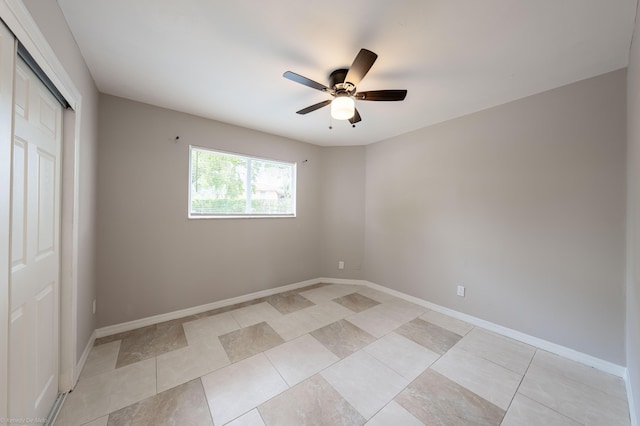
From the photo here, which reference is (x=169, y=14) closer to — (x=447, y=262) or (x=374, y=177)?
(x=374, y=177)

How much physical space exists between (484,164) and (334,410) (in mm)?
2801

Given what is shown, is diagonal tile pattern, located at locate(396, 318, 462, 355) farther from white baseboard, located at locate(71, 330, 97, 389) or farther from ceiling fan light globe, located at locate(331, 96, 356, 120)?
→ white baseboard, located at locate(71, 330, 97, 389)

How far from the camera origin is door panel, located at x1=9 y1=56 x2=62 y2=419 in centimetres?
105

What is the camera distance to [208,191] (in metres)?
2.96

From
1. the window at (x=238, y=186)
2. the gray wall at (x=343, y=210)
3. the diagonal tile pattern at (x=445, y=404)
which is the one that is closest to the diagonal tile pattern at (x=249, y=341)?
the diagonal tile pattern at (x=445, y=404)

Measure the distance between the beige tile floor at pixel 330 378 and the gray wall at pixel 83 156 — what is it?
0.44 m

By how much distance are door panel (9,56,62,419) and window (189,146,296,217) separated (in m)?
1.37

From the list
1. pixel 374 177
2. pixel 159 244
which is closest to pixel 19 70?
pixel 159 244

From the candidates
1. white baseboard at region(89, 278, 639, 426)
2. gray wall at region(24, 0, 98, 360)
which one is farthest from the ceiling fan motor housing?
white baseboard at region(89, 278, 639, 426)

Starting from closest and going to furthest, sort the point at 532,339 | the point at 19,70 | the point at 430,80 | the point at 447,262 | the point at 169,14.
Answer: the point at 19,70 < the point at 169,14 < the point at 430,80 < the point at 532,339 < the point at 447,262

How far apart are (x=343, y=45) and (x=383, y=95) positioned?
18.9 inches

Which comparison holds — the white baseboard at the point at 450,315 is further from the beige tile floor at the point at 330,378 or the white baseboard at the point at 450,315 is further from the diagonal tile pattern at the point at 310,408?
the diagonal tile pattern at the point at 310,408

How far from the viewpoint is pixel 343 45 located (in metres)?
1.59

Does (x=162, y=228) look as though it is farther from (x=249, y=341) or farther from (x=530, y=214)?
(x=530, y=214)
